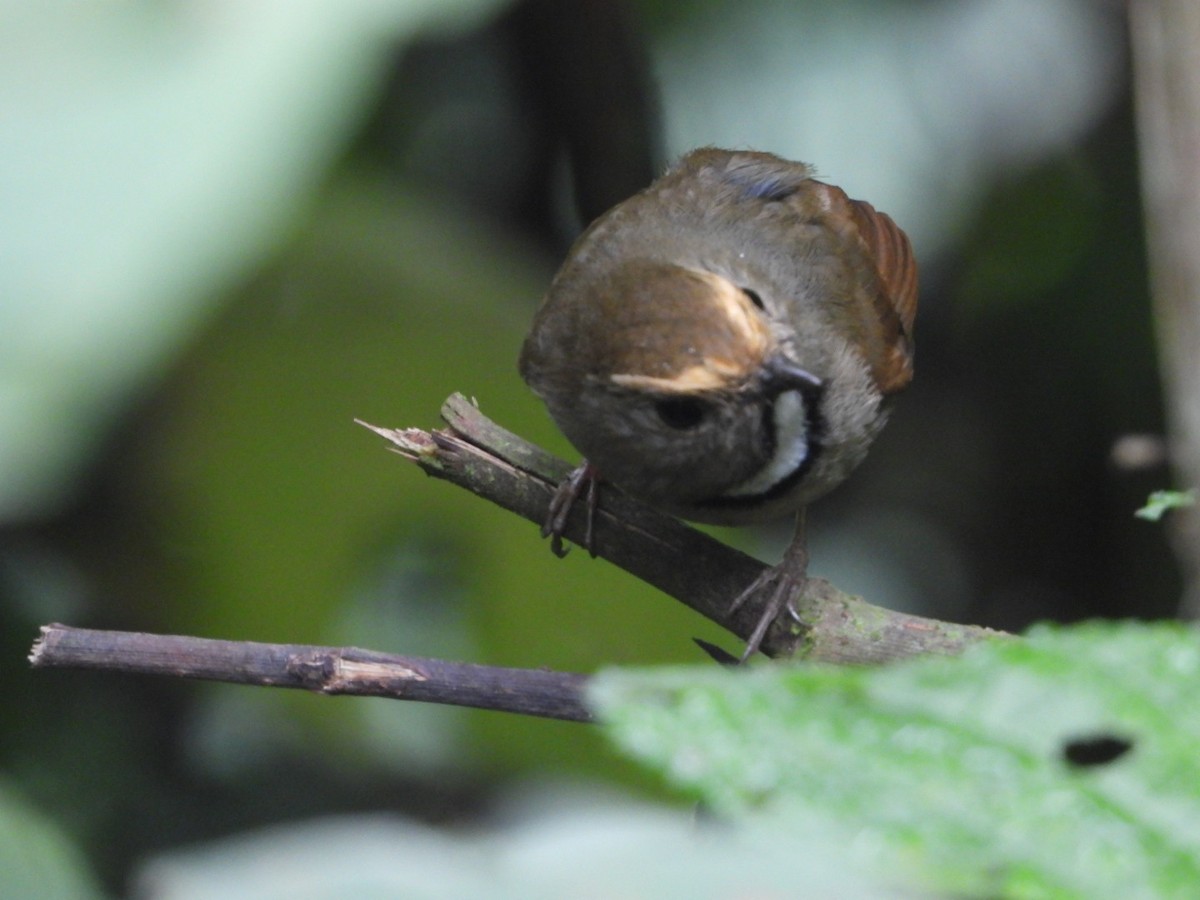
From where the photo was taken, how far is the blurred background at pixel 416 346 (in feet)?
8.82

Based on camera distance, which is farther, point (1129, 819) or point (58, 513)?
point (58, 513)

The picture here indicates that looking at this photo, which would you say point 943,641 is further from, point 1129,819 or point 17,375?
point 17,375

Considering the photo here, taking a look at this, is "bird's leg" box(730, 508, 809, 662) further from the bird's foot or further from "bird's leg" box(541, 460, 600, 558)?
"bird's leg" box(541, 460, 600, 558)

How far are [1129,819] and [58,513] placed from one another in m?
3.11

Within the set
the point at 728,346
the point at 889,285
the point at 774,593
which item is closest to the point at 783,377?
the point at 728,346

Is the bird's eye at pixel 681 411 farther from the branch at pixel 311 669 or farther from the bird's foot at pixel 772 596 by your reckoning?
the branch at pixel 311 669

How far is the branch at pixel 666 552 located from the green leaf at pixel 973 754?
135 centimetres

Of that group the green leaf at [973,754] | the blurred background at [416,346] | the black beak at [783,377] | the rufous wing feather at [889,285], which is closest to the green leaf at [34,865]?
the blurred background at [416,346]

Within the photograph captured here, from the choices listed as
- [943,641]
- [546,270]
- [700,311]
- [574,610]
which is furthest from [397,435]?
[546,270]

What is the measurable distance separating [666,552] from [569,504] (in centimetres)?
25

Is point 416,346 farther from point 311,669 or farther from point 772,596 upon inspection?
point 311,669

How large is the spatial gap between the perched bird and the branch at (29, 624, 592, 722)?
67 centimetres

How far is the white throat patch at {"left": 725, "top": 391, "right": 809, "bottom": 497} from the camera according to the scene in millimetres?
2387

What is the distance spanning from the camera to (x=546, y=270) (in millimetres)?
4188
